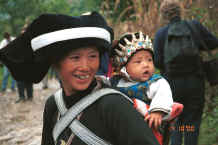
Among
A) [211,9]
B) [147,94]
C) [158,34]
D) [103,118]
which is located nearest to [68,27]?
[103,118]

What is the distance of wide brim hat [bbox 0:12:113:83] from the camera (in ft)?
4.35

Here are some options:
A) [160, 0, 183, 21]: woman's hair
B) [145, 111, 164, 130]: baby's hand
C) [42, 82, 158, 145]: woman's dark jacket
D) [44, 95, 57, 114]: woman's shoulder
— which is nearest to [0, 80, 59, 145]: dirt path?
[160, 0, 183, 21]: woman's hair

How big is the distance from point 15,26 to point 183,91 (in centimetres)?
2732

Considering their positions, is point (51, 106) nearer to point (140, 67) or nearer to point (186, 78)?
point (140, 67)

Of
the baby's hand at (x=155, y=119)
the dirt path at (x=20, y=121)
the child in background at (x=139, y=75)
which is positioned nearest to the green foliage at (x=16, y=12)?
Result: the dirt path at (x=20, y=121)

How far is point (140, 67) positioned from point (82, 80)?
0.59 m

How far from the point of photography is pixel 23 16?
2817 cm

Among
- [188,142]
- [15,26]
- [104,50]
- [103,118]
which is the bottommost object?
[188,142]

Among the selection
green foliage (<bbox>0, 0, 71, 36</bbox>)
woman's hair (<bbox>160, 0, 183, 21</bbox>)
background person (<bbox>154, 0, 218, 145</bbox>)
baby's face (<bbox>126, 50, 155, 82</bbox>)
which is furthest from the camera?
green foliage (<bbox>0, 0, 71, 36</bbox>)

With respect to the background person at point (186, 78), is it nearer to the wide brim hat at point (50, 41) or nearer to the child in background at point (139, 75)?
the child in background at point (139, 75)

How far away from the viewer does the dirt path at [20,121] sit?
4.85m

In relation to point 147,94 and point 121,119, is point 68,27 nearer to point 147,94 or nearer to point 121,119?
point 121,119

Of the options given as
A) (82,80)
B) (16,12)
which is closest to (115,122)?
(82,80)

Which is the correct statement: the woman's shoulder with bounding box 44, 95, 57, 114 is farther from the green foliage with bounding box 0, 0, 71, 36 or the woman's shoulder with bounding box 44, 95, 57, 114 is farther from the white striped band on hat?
the green foliage with bounding box 0, 0, 71, 36
